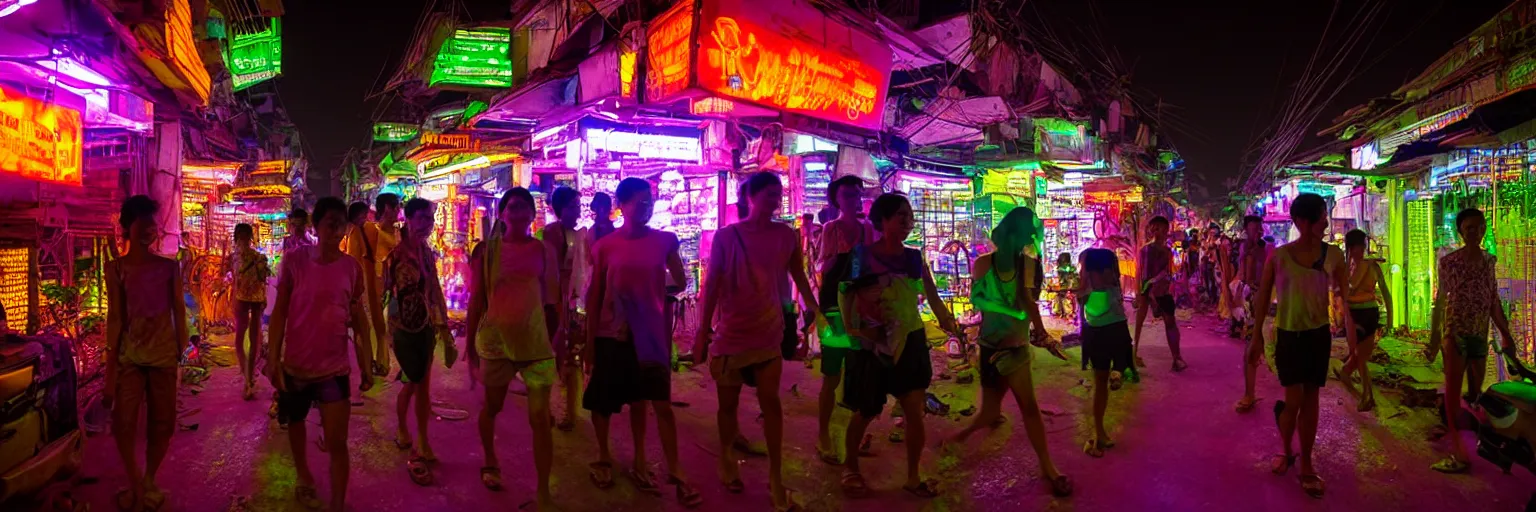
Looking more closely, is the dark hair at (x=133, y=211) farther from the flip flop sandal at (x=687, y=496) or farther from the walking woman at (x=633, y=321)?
the flip flop sandal at (x=687, y=496)

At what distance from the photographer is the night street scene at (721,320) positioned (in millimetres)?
4293

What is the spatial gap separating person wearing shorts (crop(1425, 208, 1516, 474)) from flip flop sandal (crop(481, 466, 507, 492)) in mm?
6293

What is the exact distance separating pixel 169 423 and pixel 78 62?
3543mm

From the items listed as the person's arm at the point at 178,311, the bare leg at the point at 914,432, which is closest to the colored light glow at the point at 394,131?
the person's arm at the point at 178,311

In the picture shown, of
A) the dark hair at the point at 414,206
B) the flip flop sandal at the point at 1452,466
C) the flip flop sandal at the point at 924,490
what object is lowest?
the flip flop sandal at the point at 924,490

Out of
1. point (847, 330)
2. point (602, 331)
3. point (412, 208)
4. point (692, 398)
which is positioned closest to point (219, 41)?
point (412, 208)

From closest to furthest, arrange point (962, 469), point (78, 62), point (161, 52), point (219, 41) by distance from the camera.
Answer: point (962, 469), point (78, 62), point (161, 52), point (219, 41)

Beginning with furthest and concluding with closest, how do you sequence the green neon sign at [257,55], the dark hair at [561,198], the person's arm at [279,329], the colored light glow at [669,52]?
the green neon sign at [257,55] → the colored light glow at [669,52] → the dark hair at [561,198] → the person's arm at [279,329]

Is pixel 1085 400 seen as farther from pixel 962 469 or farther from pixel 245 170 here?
pixel 245 170

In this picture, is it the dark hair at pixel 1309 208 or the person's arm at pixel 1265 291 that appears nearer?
the dark hair at pixel 1309 208

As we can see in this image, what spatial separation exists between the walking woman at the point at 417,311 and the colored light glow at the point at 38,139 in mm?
3459

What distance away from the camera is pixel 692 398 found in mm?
7293

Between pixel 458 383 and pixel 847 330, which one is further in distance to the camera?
pixel 458 383

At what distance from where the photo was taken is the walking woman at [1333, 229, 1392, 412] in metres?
6.44
